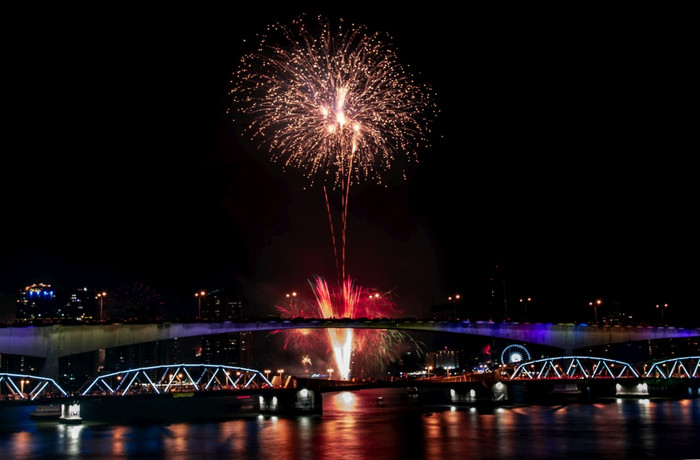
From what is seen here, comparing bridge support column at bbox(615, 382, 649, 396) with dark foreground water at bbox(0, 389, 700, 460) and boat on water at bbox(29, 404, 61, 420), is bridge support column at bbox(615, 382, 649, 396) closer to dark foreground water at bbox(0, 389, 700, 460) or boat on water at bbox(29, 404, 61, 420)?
dark foreground water at bbox(0, 389, 700, 460)

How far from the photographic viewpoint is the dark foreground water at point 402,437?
76.6 metres

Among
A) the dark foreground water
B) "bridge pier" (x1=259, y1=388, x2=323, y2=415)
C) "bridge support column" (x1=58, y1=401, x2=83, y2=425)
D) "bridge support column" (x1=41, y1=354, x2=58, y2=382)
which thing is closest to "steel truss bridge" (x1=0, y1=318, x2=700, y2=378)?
"bridge support column" (x1=41, y1=354, x2=58, y2=382)

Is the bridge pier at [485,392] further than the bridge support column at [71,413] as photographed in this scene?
Yes

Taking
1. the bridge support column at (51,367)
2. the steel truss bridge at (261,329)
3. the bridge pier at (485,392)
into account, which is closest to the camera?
the bridge support column at (51,367)

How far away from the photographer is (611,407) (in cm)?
12800

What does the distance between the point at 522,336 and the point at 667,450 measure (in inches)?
2691

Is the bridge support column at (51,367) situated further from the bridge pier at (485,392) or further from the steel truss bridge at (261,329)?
the bridge pier at (485,392)

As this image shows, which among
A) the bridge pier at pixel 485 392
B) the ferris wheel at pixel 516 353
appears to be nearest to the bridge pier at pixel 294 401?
the bridge pier at pixel 485 392

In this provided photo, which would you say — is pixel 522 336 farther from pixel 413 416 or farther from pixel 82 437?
pixel 82 437

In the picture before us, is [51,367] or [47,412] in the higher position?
[51,367]

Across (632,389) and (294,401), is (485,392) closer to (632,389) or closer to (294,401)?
(632,389)

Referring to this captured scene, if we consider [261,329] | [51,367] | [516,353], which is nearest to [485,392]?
[261,329]

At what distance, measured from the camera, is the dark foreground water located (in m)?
76.6

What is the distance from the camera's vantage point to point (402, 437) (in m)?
91.6
